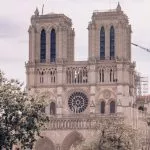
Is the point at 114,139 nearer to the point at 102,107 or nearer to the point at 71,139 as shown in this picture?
the point at 71,139

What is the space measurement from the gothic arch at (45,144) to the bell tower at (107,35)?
635 inches

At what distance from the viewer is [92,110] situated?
145 metres

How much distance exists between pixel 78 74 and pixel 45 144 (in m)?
13.7

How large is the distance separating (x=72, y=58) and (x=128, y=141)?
60.0 m

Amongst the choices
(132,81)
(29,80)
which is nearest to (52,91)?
(29,80)

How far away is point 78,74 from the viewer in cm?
14938

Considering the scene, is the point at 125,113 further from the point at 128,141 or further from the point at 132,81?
the point at 128,141

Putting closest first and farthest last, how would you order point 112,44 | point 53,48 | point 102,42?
1. point 112,44
2. point 102,42
3. point 53,48

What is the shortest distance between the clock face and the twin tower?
6543mm

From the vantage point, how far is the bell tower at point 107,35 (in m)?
145

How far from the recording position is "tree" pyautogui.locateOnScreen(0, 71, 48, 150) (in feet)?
259

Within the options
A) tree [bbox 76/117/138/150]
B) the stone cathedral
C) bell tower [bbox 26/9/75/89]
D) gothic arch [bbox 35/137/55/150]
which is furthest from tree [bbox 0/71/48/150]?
bell tower [bbox 26/9/75/89]

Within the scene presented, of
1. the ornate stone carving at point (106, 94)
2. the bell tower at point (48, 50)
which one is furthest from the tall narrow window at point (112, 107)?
the bell tower at point (48, 50)

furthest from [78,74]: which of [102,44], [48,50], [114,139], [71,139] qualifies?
[114,139]
